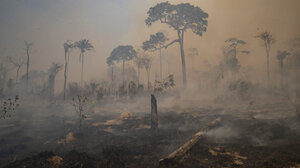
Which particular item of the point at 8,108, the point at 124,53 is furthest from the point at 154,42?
the point at 8,108

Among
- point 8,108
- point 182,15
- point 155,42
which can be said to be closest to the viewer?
point 8,108

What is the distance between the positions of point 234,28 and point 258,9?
13748 millimetres

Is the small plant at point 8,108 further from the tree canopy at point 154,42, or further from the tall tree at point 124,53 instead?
the tall tree at point 124,53

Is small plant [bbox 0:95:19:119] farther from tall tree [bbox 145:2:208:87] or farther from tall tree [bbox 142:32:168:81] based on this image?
tall tree [bbox 145:2:208:87]

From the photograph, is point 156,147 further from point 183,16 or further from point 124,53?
point 124,53

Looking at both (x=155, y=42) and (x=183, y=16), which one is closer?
(x=183, y=16)

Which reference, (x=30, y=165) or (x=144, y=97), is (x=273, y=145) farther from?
(x=144, y=97)

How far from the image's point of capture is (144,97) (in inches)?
1560

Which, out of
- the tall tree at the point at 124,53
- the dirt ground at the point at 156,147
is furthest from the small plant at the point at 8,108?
the tall tree at the point at 124,53

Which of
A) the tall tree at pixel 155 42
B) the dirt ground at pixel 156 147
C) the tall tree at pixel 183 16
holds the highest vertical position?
the tall tree at pixel 183 16

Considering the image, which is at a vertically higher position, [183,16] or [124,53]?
[183,16]

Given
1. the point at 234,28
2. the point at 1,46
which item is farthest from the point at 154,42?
the point at 1,46

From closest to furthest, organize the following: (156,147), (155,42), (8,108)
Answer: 1. (156,147)
2. (8,108)
3. (155,42)

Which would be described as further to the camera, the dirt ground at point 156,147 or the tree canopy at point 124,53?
the tree canopy at point 124,53
